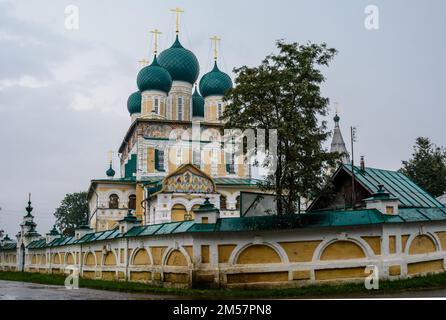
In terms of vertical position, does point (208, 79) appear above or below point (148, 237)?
above

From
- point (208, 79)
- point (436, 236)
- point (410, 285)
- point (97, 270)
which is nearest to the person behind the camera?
point (410, 285)

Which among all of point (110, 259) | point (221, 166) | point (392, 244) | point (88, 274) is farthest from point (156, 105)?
point (392, 244)

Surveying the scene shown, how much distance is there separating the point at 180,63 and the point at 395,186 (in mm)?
32540

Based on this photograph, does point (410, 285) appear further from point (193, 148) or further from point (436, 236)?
point (193, 148)

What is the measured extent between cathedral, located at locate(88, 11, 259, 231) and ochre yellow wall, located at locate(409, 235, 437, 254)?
22.3 m

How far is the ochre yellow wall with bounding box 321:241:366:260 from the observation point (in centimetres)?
1678

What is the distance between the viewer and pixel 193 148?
1874 inches

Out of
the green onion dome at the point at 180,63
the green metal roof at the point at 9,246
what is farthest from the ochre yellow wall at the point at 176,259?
the green onion dome at the point at 180,63

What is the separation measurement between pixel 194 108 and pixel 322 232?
37682mm

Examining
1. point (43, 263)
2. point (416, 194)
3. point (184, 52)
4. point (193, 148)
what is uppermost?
point (184, 52)

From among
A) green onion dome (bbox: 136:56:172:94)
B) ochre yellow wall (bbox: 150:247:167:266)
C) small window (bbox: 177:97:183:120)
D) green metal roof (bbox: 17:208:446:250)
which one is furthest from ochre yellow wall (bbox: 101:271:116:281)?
small window (bbox: 177:97:183:120)

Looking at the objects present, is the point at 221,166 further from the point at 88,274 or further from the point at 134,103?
the point at 88,274

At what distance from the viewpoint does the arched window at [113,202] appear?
45250 millimetres
